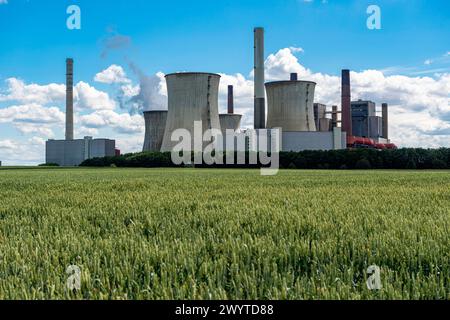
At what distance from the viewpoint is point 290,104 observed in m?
46.2

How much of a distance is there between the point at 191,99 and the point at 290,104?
34.4 ft

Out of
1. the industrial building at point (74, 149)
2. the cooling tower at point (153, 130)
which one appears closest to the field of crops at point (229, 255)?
the cooling tower at point (153, 130)

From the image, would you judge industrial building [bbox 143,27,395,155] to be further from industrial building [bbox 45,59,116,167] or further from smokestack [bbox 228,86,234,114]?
industrial building [bbox 45,59,116,167]

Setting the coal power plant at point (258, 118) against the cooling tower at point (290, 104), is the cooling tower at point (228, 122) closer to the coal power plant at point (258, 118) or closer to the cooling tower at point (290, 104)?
the coal power plant at point (258, 118)

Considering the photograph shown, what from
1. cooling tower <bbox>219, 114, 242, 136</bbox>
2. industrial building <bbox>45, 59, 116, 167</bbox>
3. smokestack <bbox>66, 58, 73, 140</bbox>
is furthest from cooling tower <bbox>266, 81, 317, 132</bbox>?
industrial building <bbox>45, 59, 116, 167</bbox>

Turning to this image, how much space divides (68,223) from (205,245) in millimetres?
1562

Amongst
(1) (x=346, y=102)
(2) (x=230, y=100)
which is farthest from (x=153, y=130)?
(1) (x=346, y=102)

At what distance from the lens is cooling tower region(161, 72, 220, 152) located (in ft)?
133

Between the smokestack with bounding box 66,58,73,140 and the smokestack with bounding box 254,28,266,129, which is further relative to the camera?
the smokestack with bounding box 66,58,73,140

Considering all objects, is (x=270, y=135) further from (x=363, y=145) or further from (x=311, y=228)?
(x=311, y=228)

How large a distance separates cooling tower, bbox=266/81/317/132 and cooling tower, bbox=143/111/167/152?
484 inches

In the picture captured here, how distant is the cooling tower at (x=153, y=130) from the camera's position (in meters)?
53.2

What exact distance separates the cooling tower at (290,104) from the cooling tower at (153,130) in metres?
12.3
